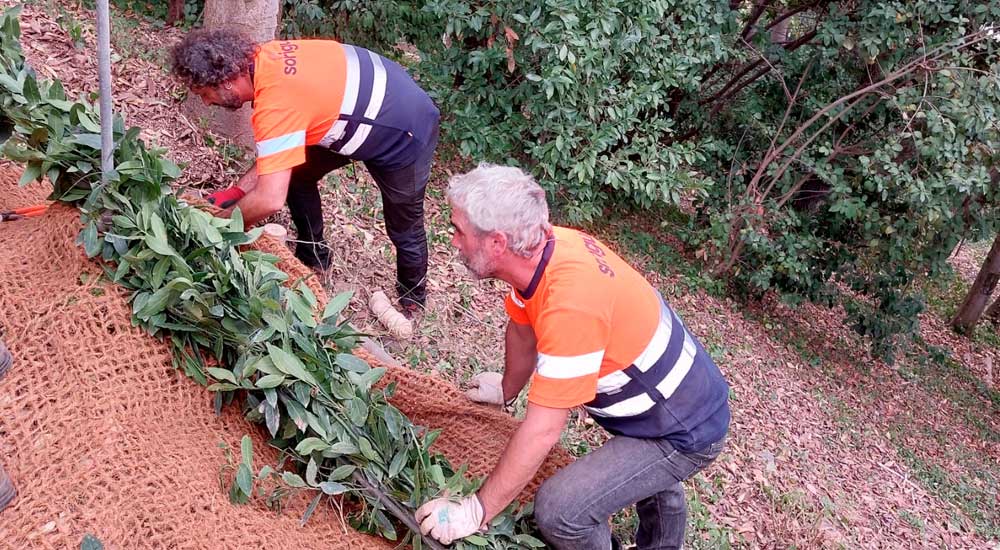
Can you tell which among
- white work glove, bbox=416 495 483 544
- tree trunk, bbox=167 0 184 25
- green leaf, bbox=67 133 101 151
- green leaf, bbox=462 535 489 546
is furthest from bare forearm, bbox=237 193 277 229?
tree trunk, bbox=167 0 184 25

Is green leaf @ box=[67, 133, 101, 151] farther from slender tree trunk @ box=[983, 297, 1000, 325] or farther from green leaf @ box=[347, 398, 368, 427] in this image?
slender tree trunk @ box=[983, 297, 1000, 325]

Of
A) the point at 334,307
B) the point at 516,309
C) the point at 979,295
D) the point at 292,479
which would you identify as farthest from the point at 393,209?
the point at 979,295

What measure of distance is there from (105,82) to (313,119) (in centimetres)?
93

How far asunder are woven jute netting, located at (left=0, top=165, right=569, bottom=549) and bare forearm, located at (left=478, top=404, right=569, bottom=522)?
17.9 inches

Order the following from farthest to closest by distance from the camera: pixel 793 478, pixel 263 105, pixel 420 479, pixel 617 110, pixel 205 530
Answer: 1. pixel 617 110
2. pixel 793 478
3. pixel 263 105
4. pixel 420 479
5. pixel 205 530

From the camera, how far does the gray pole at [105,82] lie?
6.99ft

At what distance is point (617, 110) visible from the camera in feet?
20.2

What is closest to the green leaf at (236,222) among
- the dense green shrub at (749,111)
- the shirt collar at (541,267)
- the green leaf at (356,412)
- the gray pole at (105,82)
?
the gray pole at (105,82)

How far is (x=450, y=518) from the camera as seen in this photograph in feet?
7.74

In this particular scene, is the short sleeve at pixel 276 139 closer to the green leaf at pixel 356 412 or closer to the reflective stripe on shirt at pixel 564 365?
the green leaf at pixel 356 412

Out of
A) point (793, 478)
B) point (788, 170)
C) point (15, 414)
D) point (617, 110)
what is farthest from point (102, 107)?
point (788, 170)

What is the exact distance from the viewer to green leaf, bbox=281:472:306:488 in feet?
7.50

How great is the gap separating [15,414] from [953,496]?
7.69 meters

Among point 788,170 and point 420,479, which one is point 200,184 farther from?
point 788,170
